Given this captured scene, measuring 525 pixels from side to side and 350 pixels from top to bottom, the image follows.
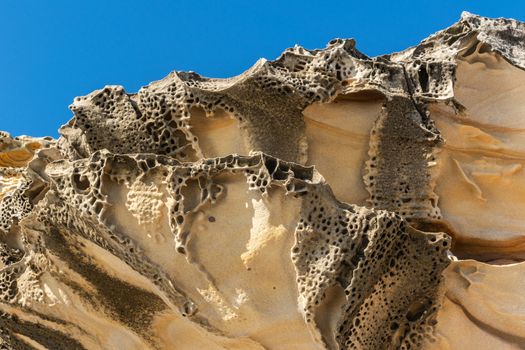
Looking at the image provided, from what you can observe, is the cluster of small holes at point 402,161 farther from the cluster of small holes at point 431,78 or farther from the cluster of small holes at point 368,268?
the cluster of small holes at point 368,268

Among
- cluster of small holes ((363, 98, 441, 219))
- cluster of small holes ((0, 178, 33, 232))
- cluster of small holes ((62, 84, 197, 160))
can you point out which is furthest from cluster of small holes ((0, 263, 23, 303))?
cluster of small holes ((363, 98, 441, 219))

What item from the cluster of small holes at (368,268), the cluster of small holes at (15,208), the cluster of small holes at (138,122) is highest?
the cluster of small holes at (138,122)

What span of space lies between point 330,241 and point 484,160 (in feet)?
4.98

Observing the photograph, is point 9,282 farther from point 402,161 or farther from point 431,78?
point 431,78

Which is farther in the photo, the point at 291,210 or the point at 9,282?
the point at 9,282

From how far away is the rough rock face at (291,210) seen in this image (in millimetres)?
3242

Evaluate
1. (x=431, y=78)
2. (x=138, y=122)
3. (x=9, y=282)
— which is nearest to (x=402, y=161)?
(x=431, y=78)

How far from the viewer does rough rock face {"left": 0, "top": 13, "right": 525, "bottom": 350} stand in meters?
3.24

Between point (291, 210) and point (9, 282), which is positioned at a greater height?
point (291, 210)

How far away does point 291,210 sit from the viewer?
321cm

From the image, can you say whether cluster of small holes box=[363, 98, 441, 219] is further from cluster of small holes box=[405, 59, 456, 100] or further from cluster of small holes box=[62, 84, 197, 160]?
cluster of small holes box=[62, 84, 197, 160]

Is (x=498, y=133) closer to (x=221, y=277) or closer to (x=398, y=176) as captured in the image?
(x=398, y=176)

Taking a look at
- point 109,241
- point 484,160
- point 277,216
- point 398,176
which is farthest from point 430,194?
point 109,241

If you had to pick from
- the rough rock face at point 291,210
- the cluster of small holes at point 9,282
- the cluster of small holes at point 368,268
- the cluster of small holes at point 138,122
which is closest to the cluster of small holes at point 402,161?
the rough rock face at point 291,210
